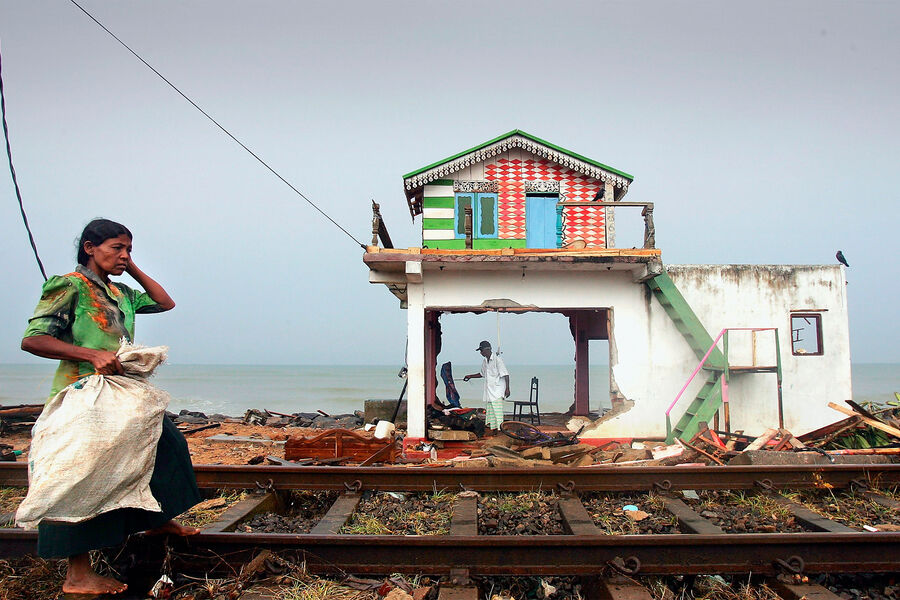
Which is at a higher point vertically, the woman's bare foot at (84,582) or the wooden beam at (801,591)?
the woman's bare foot at (84,582)

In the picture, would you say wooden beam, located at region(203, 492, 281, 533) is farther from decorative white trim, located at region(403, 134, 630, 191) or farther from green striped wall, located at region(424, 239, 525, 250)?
decorative white trim, located at region(403, 134, 630, 191)

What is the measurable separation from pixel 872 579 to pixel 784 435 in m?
5.60

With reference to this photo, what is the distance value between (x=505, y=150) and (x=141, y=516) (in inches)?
452

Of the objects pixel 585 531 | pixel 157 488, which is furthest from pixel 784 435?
pixel 157 488

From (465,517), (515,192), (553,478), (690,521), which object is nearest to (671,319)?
(515,192)

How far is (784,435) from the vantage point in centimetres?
870

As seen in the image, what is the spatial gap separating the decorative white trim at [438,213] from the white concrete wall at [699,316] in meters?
2.01

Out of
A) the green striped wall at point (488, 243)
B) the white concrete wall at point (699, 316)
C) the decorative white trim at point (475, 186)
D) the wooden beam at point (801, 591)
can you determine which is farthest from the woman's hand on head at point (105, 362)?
the decorative white trim at point (475, 186)

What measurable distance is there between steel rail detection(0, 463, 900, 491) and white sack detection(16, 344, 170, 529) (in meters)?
2.56

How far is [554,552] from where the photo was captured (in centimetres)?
362

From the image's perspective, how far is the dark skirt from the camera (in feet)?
9.24

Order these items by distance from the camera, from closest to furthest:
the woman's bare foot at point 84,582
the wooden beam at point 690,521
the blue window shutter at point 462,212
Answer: the woman's bare foot at point 84,582 < the wooden beam at point 690,521 < the blue window shutter at point 462,212

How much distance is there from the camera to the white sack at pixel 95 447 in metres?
2.66

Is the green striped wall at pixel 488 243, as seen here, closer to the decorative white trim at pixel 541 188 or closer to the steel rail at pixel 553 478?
the decorative white trim at pixel 541 188
